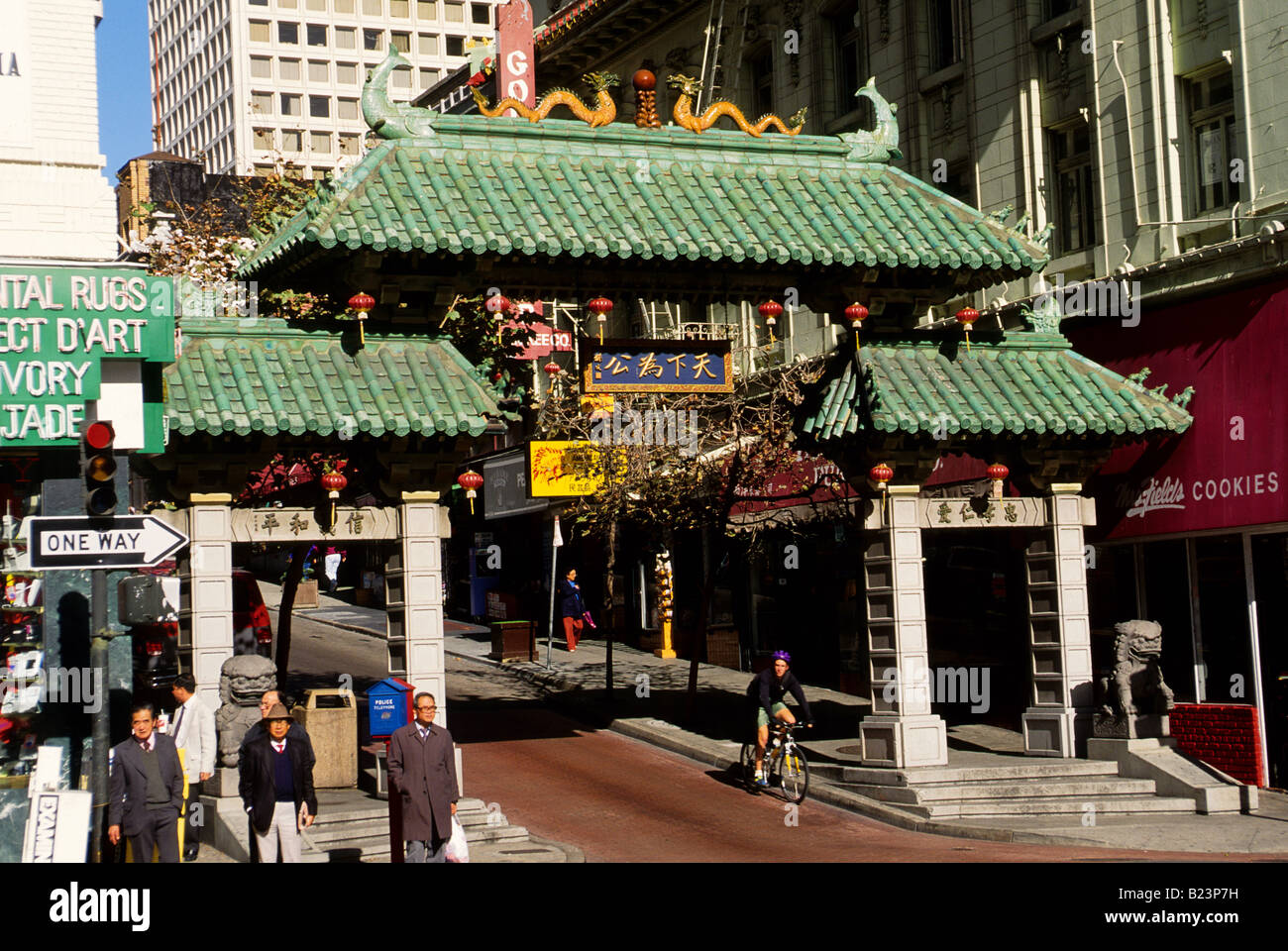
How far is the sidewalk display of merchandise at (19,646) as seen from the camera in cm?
1714

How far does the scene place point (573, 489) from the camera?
96.2 feet

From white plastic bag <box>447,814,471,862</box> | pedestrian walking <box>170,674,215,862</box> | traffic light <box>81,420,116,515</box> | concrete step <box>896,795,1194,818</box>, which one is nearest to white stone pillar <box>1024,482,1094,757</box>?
concrete step <box>896,795,1194,818</box>

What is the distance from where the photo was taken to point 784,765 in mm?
21016

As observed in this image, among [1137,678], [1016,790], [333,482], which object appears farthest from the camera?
[1137,678]

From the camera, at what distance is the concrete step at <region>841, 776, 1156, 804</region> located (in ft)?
65.6

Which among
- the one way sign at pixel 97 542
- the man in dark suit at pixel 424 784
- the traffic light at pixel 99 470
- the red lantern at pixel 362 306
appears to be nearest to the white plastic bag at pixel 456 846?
the man in dark suit at pixel 424 784

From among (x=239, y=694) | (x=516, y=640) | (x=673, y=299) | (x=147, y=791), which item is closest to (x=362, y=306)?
(x=673, y=299)

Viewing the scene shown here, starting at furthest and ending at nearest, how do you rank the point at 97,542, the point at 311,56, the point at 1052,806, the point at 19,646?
the point at 311,56 < the point at 1052,806 < the point at 19,646 < the point at 97,542

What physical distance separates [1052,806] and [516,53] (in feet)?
95.3

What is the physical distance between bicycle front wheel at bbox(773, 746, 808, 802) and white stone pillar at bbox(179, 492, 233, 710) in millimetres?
7313

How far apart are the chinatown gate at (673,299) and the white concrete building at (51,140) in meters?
1.82

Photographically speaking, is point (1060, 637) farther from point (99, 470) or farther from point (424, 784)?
point (99, 470)
